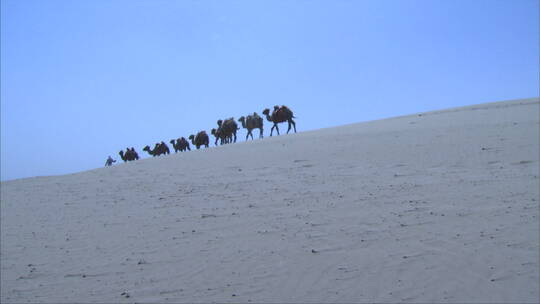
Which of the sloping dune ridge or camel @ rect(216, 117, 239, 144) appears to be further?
camel @ rect(216, 117, 239, 144)

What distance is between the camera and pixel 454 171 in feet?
32.6

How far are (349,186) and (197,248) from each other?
3710 millimetres

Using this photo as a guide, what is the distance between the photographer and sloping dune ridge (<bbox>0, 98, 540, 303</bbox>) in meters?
5.48

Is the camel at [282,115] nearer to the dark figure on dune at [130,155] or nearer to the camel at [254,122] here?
the camel at [254,122]

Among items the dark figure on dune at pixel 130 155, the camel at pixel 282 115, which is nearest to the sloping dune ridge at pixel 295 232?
the camel at pixel 282 115

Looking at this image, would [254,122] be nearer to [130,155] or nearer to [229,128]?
[229,128]

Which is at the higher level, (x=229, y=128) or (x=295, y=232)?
(x=229, y=128)

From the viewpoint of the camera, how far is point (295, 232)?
6980 mm

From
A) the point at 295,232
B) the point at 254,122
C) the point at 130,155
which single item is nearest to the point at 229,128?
the point at 254,122

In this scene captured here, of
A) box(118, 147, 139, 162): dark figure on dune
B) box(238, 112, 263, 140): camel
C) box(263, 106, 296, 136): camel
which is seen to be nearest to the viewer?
box(263, 106, 296, 136): camel

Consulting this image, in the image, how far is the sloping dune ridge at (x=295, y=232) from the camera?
216 inches

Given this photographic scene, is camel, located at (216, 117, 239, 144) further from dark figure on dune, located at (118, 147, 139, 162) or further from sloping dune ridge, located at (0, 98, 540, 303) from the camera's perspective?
sloping dune ridge, located at (0, 98, 540, 303)

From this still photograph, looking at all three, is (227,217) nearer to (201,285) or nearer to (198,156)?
(201,285)

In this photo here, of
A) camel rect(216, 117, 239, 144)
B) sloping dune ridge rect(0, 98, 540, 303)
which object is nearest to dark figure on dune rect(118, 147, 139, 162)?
camel rect(216, 117, 239, 144)
